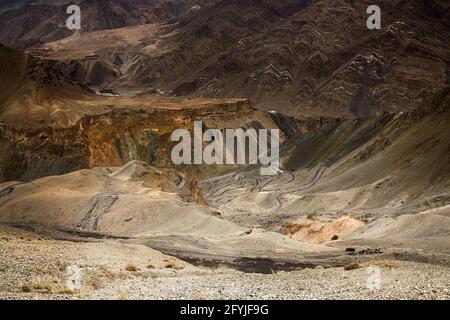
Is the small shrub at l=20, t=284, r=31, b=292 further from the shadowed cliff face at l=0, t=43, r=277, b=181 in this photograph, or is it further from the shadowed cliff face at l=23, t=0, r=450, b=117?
the shadowed cliff face at l=23, t=0, r=450, b=117

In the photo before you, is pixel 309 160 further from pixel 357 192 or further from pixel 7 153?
pixel 7 153

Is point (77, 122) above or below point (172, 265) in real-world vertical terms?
above

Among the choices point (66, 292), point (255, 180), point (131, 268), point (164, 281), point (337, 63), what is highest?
point (337, 63)

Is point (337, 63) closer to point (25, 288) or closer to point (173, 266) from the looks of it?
point (173, 266)

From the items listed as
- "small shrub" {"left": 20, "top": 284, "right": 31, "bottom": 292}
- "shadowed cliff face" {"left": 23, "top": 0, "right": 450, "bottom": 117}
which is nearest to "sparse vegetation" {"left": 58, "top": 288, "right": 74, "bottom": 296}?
"small shrub" {"left": 20, "top": 284, "right": 31, "bottom": 292}

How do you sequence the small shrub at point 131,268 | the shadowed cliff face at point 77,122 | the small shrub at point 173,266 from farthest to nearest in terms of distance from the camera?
1. the shadowed cliff face at point 77,122
2. the small shrub at point 173,266
3. the small shrub at point 131,268

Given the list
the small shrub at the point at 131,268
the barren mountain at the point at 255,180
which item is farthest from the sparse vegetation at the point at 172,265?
the small shrub at the point at 131,268

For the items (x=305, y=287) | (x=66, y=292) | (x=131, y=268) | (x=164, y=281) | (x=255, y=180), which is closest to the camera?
(x=66, y=292)

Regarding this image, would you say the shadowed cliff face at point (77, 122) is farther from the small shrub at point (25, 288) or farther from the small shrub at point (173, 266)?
the small shrub at point (25, 288)

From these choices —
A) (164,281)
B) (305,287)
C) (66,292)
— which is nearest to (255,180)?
(164,281)

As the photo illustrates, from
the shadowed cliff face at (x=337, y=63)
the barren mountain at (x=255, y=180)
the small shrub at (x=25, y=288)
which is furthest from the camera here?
the shadowed cliff face at (x=337, y=63)

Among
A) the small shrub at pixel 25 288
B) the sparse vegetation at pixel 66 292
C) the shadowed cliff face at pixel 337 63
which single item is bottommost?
the sparse vegetation at pixel 66 292

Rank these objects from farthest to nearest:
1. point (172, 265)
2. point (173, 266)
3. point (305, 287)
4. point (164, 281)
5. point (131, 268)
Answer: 1. point (172, 265)
2. point (173, 266)
3. point (131, 268)
4. point (164, 281)
5. point (305, 287)

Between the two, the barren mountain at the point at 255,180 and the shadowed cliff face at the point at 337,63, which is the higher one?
the shadowed cliff face at the point at 337,63
